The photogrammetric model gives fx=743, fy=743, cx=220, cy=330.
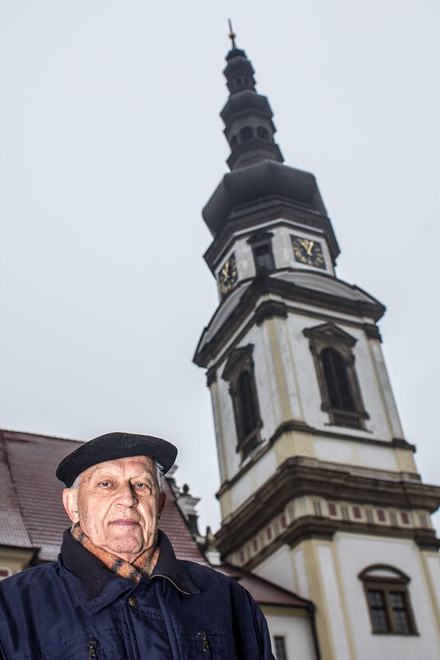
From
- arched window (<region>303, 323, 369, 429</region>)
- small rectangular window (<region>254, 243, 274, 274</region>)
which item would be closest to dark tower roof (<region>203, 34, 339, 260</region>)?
small rectangular window (<region>254, 243, 274, 274</region>)

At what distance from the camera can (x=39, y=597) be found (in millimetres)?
2332

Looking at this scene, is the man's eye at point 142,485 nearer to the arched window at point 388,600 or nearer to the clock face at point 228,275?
the arched window at point 388,600

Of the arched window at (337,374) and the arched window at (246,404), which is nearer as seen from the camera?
the arched window at (337,374)

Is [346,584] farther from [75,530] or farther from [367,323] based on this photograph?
[75,530]

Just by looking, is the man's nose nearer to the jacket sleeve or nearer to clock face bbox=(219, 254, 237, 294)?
the jacket sleeve

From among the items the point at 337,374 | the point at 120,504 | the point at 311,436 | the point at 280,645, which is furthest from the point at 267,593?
the point at 120,504

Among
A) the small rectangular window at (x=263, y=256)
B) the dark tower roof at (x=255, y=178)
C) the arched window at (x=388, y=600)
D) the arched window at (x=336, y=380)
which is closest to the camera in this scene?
the arched window at (x=388, y=600)

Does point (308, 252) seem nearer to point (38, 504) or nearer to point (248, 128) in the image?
point (248, 128)

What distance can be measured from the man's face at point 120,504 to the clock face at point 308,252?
71.5ft

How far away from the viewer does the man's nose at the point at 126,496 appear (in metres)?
2.59

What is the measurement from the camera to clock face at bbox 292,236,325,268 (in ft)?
80.0

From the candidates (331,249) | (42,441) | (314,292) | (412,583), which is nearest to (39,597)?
(42,441)

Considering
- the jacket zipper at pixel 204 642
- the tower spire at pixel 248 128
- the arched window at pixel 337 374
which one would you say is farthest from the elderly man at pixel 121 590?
the tower spire at pixel 248 128

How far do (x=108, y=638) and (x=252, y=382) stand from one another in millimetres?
19397
